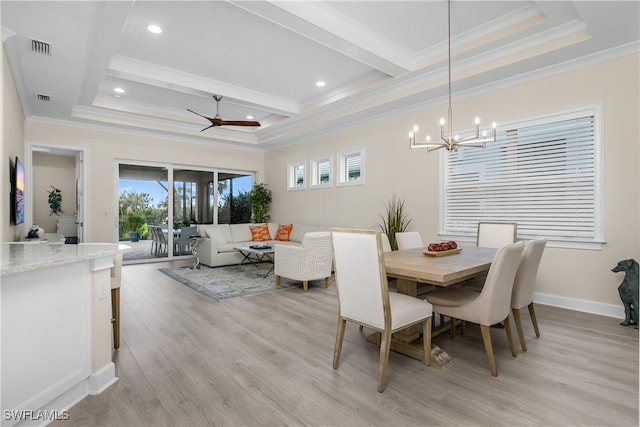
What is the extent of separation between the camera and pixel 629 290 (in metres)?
3.10

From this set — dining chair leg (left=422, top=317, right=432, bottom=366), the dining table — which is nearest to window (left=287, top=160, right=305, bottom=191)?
the dining table

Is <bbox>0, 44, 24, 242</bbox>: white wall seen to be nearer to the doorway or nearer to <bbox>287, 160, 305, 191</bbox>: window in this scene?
the doorway

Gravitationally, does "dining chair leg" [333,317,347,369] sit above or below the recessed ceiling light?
below

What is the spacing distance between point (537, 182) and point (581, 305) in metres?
1.47

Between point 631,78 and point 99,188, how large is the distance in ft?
26.9

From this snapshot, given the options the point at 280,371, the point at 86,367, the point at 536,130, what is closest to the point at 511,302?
the point at 280,371

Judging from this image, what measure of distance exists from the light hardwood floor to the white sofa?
2.95 metres

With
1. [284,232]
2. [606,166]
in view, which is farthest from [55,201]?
[606,166]

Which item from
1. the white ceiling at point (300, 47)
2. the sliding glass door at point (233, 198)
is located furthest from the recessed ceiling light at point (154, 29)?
the sliding glass door at point (233, 198)

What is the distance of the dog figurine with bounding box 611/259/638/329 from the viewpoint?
309 cm

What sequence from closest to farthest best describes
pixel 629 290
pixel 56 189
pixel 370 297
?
1. pixel 370 297
2. pixel 629 290
3. pixel 56 189

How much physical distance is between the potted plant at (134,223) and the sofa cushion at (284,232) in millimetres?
2962

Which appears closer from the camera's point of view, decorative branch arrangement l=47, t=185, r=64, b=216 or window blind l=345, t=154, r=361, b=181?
window blind l=345, t=154, r=361, b=181

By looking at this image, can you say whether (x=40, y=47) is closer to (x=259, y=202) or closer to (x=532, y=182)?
(x=259, y=202)
